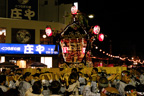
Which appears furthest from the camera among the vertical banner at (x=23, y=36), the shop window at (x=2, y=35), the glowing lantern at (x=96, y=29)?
the vertical banner at (x=23, y=36)

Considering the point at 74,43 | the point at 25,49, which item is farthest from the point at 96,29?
the point at 25,49

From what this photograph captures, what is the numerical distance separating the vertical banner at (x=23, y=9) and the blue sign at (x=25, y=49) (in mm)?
3785

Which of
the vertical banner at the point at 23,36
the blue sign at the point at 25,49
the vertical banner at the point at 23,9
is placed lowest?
the blue sign at the point at 25,49

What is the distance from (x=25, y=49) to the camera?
98.2ft

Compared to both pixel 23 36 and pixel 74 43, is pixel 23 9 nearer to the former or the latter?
pixel 23 36

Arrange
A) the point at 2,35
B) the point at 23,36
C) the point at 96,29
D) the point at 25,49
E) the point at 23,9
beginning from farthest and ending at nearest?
the point at 23,9 < the point at 23,36 < the point at 2,35 < the point at 25,49 < the point at 96,29

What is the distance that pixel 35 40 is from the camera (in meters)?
31.4

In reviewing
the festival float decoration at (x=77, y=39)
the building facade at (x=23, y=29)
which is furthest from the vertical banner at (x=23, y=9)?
the festival float decoration at (x=77, y=39)

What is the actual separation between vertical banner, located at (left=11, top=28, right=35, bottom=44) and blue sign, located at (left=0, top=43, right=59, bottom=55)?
120cm

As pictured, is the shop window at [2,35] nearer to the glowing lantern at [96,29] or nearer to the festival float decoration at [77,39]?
the festival float decoration at [77,39]

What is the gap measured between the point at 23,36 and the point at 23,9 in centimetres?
332

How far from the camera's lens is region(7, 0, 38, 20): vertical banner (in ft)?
103

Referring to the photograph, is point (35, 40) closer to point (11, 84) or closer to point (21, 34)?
point (21, 34)

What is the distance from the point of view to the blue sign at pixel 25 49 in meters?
29.1
